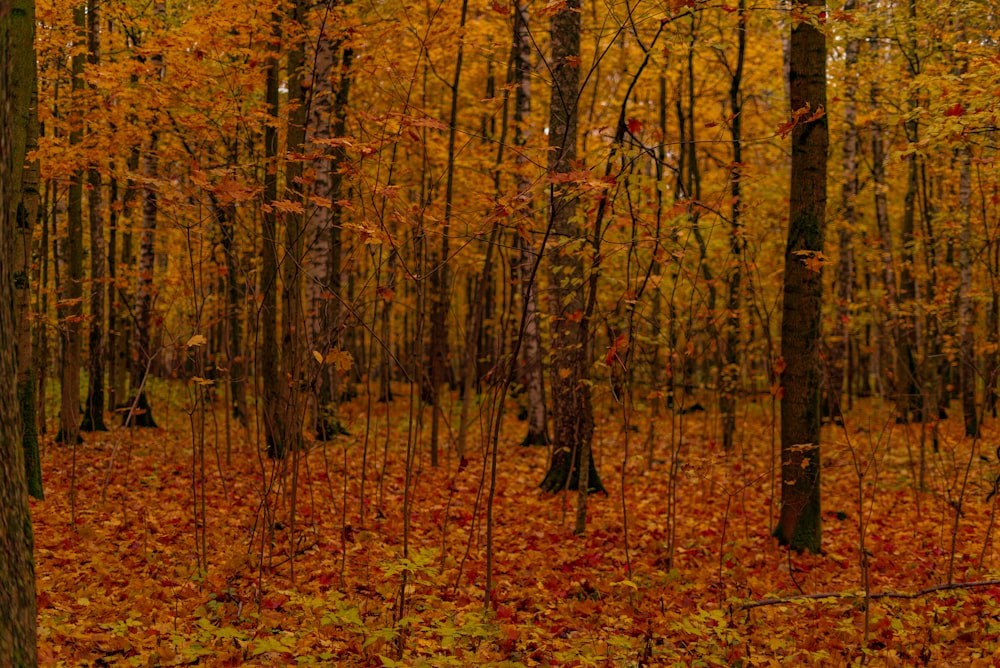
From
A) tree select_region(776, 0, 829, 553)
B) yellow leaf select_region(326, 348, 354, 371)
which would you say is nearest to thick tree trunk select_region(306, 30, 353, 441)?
yellow leaf select_region(326, 348, 354, 371)

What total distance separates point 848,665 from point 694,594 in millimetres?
1546

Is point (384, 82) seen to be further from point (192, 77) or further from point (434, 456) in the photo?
point (434, 456)

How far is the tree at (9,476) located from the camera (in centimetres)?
216

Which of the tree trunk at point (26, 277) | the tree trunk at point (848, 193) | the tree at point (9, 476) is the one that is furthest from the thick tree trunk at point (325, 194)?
the tree trunk at point (848, 193)

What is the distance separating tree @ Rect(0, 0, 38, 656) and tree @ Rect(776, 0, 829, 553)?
5659 mm

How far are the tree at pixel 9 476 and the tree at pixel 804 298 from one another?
5659mm

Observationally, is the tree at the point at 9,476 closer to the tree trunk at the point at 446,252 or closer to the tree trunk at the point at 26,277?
the tree trunk at the point at 446,252

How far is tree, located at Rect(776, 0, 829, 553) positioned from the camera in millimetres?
6238

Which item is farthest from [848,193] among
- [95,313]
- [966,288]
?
[95,313]

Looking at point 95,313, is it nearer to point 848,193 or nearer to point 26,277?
point 26,277

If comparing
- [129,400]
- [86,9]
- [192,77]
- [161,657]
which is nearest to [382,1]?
[86,9]

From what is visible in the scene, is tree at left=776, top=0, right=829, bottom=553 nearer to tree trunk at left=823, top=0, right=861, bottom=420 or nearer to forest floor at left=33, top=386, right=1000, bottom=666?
forest floor at left=33, top=386, right=1000, bottom=666

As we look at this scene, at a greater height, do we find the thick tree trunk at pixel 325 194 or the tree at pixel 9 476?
the thick tree trunk at pixel 325 194

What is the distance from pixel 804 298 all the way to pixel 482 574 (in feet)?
12.4
